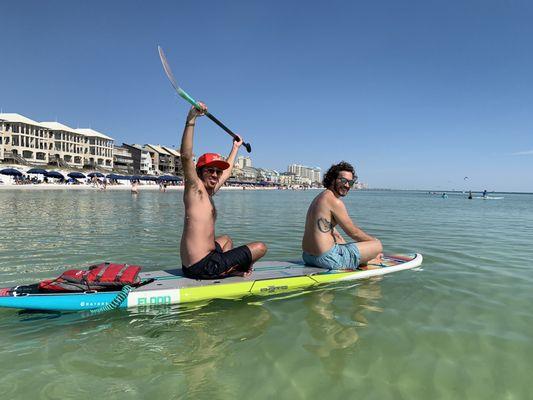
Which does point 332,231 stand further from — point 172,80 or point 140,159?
point 140,159

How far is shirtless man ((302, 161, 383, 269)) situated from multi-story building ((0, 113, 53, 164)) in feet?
271

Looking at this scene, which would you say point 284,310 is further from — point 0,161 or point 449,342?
point 0,161

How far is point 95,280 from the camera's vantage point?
4.57 metres

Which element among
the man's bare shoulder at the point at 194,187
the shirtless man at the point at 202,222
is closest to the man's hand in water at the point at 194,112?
the shirtless man at the point at 202,222

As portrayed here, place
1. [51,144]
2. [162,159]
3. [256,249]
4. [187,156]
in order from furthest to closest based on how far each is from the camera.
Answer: [162,159] < [51,144] < [256,249] < [187,156]

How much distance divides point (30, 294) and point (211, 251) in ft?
7.64

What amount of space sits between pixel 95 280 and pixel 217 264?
165 cm

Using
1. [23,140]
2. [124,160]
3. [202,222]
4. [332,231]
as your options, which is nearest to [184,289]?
[202,222]

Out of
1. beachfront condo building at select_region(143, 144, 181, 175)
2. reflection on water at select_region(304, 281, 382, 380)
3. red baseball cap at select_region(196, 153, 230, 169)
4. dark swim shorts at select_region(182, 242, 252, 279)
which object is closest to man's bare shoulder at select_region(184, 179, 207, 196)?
red baseball cap at select_region(196, 153, 230, 169)

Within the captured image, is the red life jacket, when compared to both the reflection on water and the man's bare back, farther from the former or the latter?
the man's bare back

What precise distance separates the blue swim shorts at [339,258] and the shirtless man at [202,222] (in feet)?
4.17

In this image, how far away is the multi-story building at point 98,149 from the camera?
302 ft

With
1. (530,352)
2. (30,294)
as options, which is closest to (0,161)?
(30,294)

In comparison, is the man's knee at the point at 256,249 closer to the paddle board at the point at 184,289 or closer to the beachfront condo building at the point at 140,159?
the paddle board at the point at 184,289
